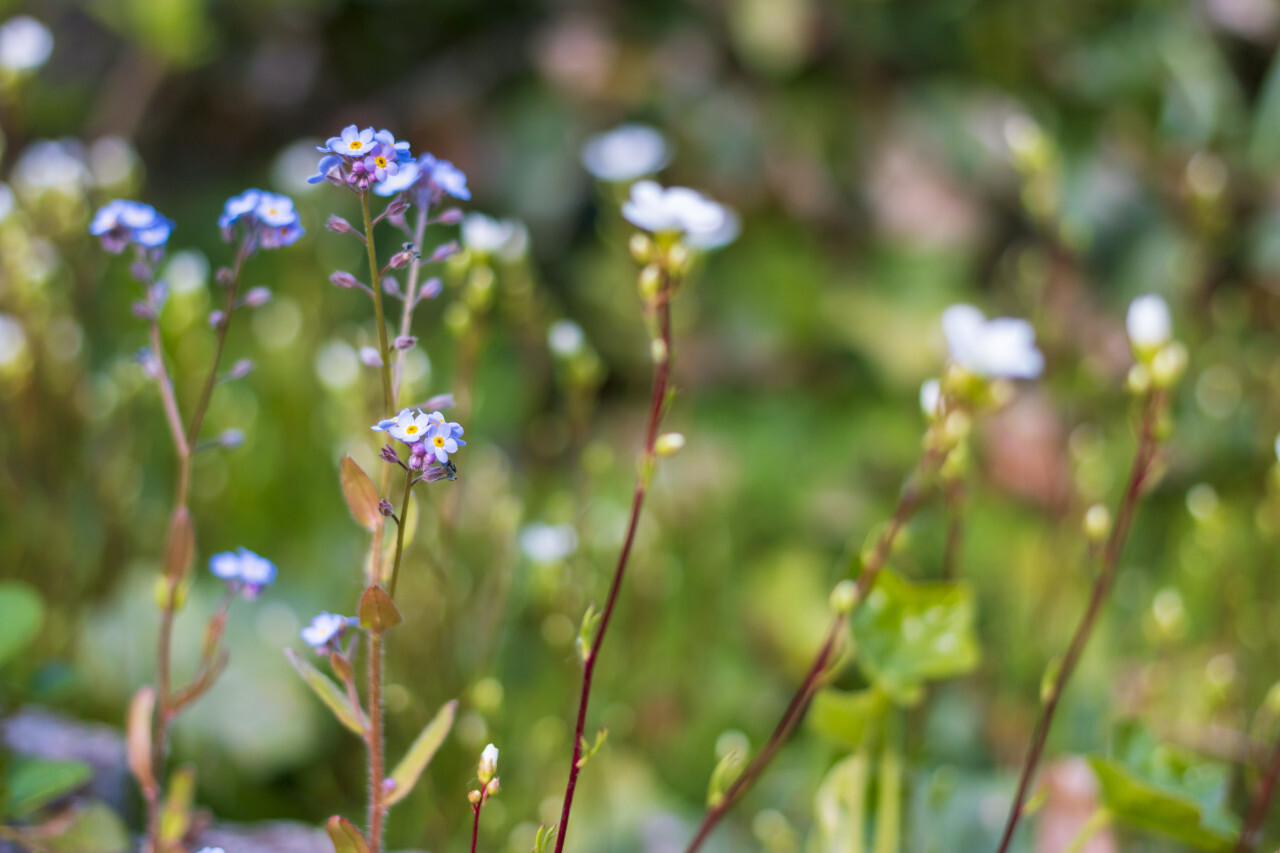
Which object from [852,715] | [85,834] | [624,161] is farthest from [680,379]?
[85,834]

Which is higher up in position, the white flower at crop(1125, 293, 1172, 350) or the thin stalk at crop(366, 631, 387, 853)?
the white flower at crop(1125, 293, 1172, 350)

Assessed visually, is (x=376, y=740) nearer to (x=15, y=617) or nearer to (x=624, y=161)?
(x=15, y=617)

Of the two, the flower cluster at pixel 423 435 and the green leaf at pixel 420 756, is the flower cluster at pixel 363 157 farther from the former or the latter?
the green leaf at pixel 420 756

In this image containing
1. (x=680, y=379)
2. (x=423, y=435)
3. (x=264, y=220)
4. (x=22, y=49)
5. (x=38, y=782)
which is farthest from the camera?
(x=680, y=379)

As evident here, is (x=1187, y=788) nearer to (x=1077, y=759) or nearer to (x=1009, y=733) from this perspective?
(x=1077, y=759)

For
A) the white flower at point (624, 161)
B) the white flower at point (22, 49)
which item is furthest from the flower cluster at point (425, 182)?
the white flower at point (22, 49)

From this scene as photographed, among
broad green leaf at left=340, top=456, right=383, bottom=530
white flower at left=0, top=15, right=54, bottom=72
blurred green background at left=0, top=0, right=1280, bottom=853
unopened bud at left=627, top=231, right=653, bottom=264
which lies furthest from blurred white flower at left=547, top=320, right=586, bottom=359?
white flower at left=0, top=15, right=54, bottom=72

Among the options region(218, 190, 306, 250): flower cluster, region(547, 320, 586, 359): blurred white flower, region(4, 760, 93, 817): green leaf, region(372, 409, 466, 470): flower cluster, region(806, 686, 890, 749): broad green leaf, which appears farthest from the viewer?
region(547, 320, 586, 359): blurred white flower

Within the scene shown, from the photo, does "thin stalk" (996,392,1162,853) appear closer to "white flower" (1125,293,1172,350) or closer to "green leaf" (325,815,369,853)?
"white flower" (1125,293,1172,350)
